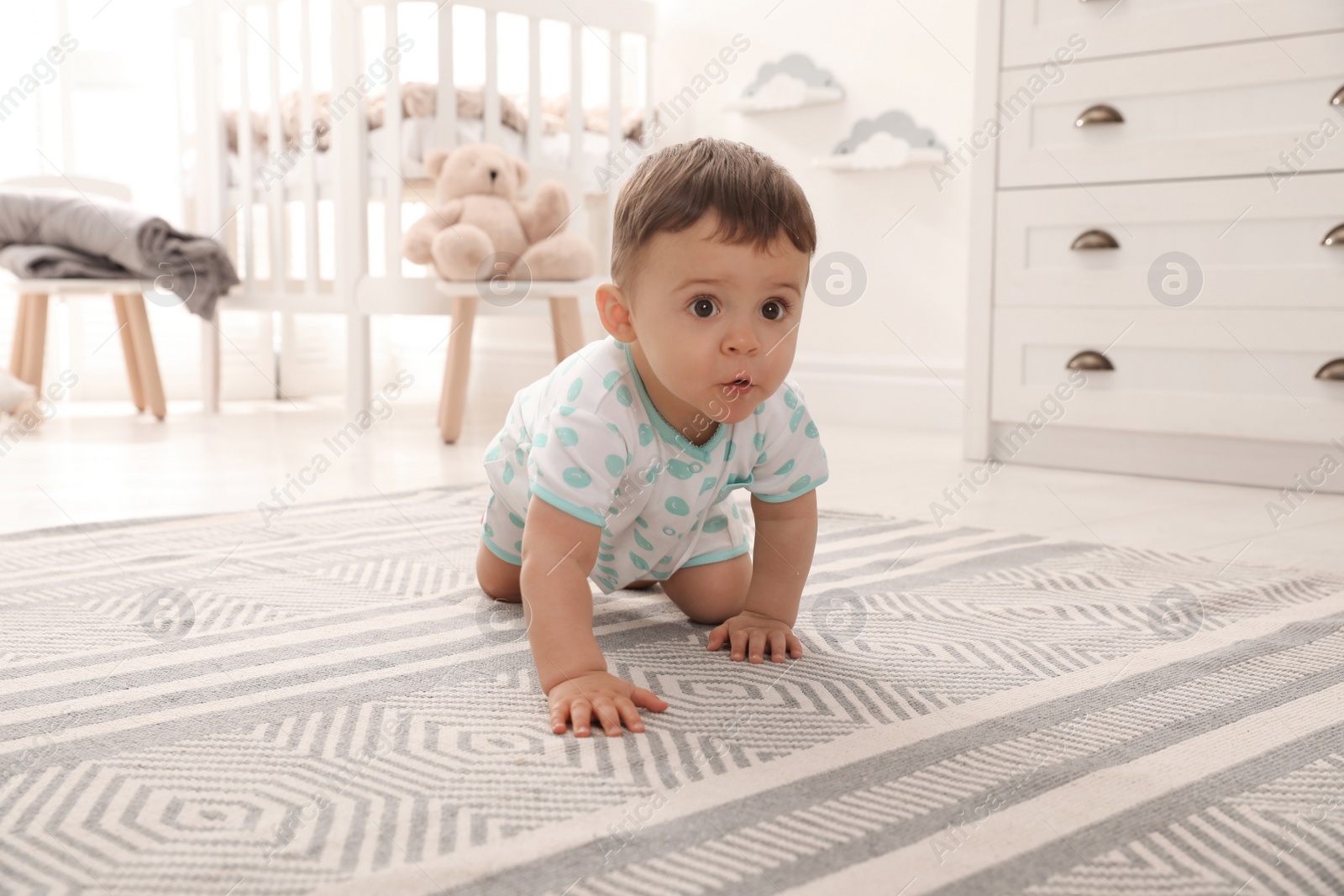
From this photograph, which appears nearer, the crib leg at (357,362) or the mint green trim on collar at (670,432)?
the mint green trim on collar at (670,432)

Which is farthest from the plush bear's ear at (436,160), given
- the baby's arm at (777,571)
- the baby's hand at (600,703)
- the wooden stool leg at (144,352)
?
the baby's hand at (600,703)

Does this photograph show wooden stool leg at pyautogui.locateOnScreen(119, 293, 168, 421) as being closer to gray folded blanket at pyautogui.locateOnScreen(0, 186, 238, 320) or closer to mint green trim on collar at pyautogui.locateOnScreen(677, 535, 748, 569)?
gray folded blanket at pyautogui.locateOnScreen(0, 186, 238, 320)

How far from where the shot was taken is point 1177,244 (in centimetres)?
163

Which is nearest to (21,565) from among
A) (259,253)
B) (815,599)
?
(815,599)

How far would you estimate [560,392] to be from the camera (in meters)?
0.79

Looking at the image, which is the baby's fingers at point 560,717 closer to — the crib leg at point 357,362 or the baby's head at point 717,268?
the baby's head at point 717,268

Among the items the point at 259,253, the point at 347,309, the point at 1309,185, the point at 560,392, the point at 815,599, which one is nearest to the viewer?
the point at 560,392

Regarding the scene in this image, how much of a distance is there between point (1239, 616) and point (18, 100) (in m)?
2.67

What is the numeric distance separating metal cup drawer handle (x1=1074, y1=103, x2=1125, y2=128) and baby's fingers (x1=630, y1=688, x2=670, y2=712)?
1302 mm

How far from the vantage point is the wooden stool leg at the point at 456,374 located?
1980mm

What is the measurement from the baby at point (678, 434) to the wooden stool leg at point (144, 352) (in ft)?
5.72

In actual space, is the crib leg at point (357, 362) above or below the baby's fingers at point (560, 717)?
above

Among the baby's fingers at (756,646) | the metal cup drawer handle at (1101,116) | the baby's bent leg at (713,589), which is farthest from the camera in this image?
the metal cup drawer handle at (1101,116)

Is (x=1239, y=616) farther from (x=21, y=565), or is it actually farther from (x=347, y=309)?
(x=347, y=309)
